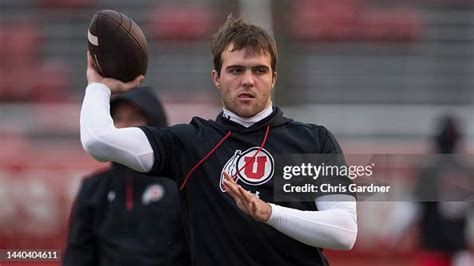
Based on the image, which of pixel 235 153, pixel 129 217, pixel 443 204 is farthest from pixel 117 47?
pixel 443 204

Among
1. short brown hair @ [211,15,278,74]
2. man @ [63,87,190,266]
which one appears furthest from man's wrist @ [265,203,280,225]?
man @ [63,87,190,266]

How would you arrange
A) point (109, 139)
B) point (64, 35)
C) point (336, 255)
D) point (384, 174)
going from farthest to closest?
point (336, 255) < point (64, 35) < point (384, 174) < point (109, 139)

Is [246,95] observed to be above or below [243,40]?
below

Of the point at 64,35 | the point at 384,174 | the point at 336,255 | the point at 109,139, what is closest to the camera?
the point at 109,139

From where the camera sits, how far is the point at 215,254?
287 centimetres

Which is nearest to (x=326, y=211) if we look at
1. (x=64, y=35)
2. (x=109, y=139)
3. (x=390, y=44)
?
(x=109, y=139)

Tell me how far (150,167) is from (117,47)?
314mm

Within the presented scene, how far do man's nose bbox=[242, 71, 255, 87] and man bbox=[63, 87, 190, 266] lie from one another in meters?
0.79

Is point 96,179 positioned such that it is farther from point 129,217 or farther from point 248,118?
point 248,118

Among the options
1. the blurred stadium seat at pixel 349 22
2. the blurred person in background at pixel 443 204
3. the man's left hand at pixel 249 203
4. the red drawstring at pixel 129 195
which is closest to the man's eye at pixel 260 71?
the man's left hand at pixel 249 203

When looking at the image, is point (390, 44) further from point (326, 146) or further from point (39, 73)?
point (39, 73)

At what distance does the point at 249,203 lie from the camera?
2719 millimetres

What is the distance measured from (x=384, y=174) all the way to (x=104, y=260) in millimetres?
845

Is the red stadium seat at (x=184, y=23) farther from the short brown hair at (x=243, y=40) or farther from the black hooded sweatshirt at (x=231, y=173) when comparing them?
the black hooded sweatshirt at (x=231, y=173)
